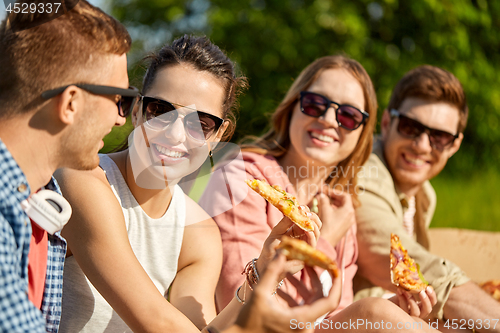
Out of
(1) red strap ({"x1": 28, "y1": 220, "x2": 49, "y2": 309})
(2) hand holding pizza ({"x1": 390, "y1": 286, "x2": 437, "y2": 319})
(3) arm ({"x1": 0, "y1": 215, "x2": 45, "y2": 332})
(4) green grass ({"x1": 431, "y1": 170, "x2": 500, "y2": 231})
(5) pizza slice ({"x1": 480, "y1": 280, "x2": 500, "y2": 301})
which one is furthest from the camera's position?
(4) green grass ({"x1": 431, "y1": 170, "x2": 500, "y2": 231})

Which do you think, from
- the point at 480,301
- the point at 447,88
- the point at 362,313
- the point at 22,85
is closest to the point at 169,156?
the point at 22,85

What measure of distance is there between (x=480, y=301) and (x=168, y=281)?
6.12 feet

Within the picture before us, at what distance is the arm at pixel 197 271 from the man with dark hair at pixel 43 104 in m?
0.75

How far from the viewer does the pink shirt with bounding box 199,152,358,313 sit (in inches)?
94.4

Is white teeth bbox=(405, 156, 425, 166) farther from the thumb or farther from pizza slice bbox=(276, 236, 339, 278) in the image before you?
pizza slice bbox=(276, 236, 339, 278)

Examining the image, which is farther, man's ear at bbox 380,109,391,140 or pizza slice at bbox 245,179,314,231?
man's ear at bbox 380,109,391,140

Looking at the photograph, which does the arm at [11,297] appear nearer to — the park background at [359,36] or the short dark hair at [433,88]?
the short dark hair at [433,88]

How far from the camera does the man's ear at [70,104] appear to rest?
4.42 ft

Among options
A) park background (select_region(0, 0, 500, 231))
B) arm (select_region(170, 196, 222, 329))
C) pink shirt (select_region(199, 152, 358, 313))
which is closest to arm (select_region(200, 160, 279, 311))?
pink shirt (select_region(199, 152, 358, 313))

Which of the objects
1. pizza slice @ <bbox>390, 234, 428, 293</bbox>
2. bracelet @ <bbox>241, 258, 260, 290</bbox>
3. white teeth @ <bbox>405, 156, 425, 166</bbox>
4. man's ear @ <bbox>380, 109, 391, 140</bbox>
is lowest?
pizza slice @ <bbox>390, 234, 428, 293</bbox>

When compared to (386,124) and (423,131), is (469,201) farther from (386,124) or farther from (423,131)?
(423,131)

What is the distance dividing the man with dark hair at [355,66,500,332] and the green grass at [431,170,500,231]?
2.53m

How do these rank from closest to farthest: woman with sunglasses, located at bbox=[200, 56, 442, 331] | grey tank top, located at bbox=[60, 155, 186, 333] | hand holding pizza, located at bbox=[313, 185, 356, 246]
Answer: grey tank top, located at bbox=[60, 155, 186, 333] < woman with sunglasses, located at bbox=[200, 56, 442, 331] < hand holding pizza, located at bbox=[313, 185, 356, 246]

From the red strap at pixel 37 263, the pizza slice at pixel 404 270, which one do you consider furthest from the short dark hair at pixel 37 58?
the pizza slice at pixel 404 270
